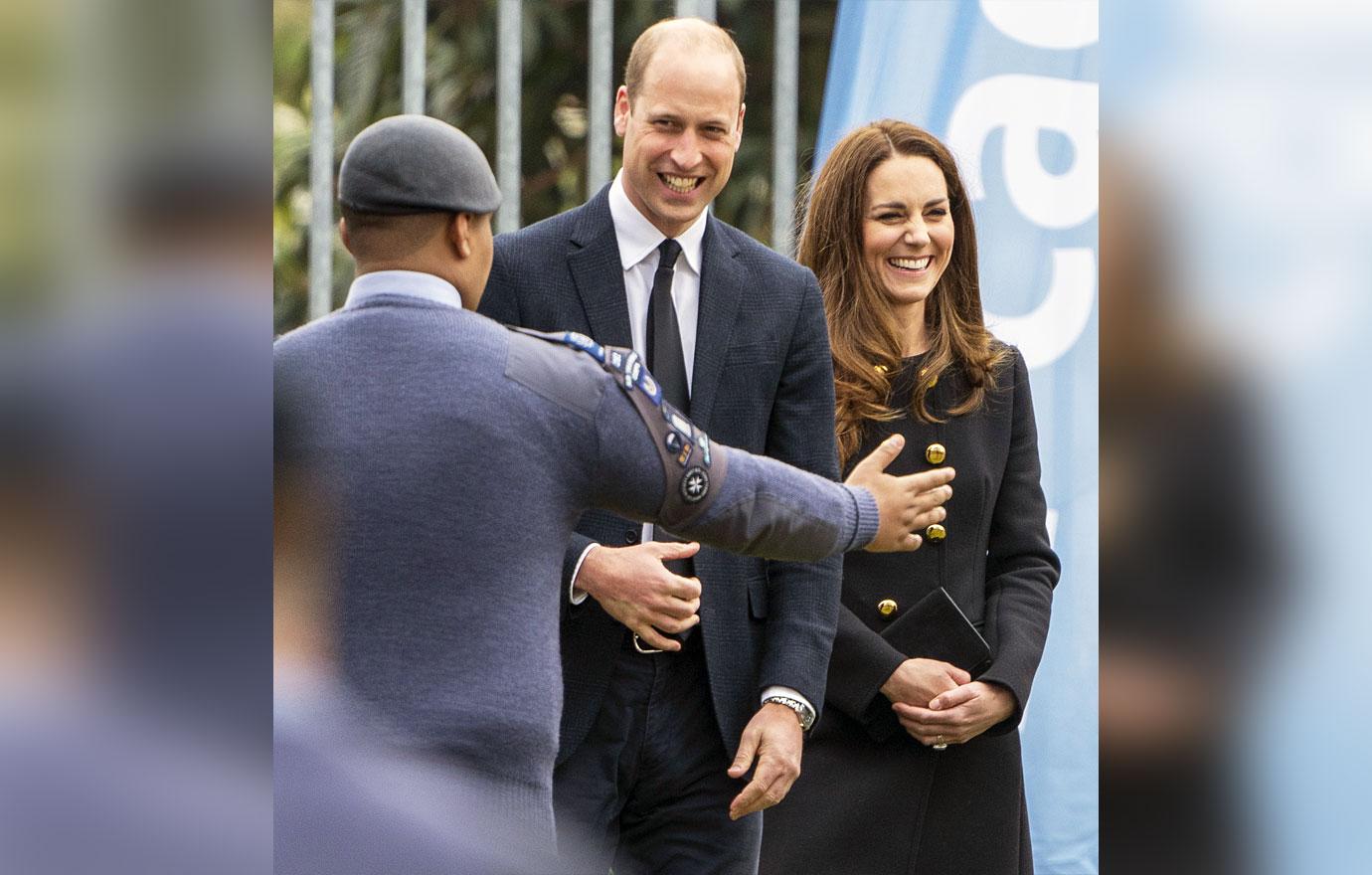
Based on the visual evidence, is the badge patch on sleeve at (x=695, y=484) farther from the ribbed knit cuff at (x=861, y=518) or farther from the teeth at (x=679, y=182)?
the teeth at (x=679, y=182)

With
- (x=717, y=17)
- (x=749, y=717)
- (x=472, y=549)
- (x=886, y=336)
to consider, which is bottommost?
(x=749, y=717)

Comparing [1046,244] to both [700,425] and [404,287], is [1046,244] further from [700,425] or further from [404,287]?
[404,287]

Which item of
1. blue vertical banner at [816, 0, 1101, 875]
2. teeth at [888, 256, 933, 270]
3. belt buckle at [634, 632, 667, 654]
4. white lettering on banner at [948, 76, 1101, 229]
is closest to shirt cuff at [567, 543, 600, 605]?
belt buckle at [634, 632, 667, 654]

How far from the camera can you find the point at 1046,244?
169 inches

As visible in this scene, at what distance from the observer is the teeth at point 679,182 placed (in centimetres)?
262

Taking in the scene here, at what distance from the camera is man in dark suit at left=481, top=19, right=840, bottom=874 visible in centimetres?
248

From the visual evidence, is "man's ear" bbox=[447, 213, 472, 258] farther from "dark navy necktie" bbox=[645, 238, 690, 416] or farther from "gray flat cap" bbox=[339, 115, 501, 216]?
"dark navy necktie" bbox=[645, 238, 690, 416]

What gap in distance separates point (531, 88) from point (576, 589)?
3733 millimetres
